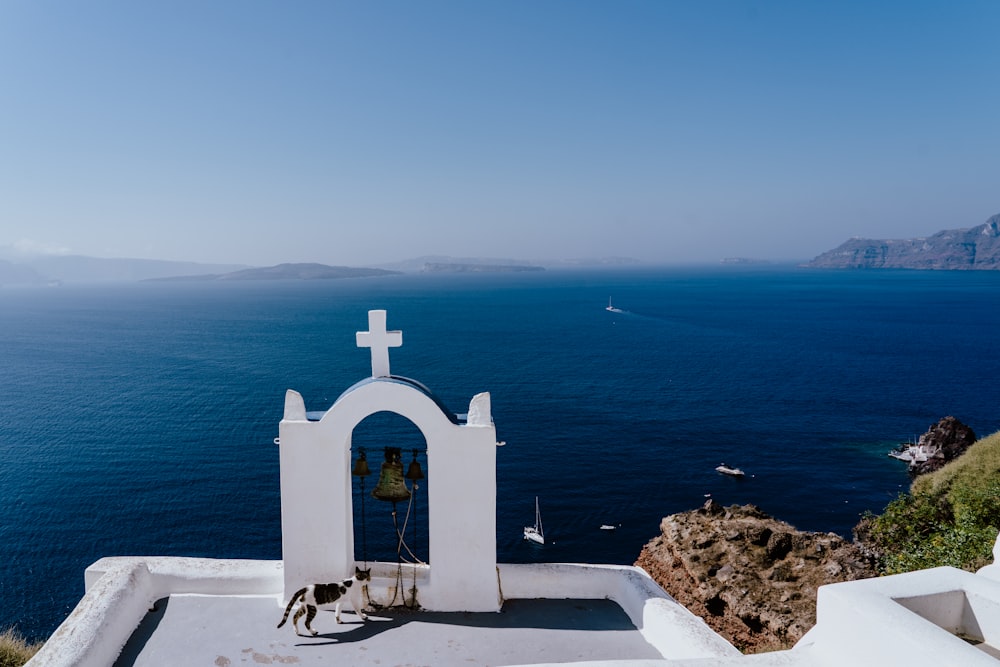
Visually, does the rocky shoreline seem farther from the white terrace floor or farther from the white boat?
the white boat

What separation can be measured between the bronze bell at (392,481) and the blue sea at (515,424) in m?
0.88

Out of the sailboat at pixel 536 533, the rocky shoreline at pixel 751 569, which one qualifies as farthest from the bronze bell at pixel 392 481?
the sailboat at pixel 536 533

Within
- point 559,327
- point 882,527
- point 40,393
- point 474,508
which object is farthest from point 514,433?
point 559,327

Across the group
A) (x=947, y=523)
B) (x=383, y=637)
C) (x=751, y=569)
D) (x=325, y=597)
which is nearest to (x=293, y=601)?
(x=325, y=597)

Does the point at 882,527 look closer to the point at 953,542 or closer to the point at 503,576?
the point at 953,542

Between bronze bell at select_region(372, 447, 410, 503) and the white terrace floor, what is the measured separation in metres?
1.22

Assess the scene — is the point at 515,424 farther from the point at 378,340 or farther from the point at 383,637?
the point at 383,637

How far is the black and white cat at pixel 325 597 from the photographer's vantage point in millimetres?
6156

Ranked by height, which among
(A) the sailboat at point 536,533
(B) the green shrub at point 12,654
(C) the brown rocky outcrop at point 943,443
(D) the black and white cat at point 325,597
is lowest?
(A) the sailboat at point 536,533

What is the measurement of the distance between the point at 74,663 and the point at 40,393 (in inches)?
2735

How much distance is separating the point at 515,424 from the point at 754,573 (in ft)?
94.6

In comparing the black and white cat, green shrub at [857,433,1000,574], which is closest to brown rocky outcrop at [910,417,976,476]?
green shrub at [857,433,1000,574]

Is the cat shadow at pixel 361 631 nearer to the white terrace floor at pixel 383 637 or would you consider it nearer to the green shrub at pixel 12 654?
the white terrace floor at pixel 383 637

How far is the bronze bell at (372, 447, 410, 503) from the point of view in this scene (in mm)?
7062
